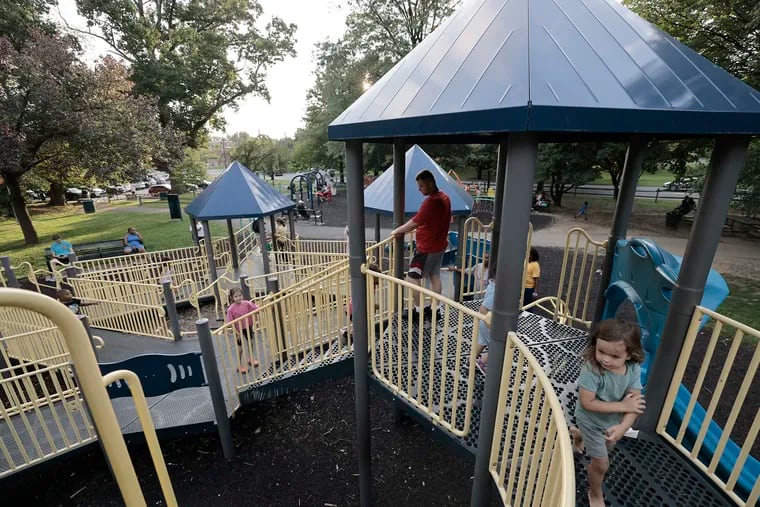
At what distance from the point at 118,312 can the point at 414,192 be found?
7131 mm

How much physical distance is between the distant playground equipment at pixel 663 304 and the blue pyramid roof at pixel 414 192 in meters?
4.63

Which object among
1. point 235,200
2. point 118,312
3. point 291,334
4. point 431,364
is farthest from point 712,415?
point 235,200

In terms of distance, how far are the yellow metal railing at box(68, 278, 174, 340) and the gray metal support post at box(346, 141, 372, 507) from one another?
534cm

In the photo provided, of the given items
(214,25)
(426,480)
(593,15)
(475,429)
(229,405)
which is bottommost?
(426,480)

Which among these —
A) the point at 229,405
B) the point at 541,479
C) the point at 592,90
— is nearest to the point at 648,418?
the point at 541,479

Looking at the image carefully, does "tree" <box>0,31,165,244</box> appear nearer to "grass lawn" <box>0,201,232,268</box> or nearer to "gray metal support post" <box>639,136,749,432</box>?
"grass lawn" <box>0,201,232,268</box>

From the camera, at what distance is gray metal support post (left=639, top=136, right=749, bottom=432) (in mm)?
2092

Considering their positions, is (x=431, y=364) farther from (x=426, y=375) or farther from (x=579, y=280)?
(x=579, y=280)

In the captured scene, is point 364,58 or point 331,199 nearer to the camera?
point 364,58

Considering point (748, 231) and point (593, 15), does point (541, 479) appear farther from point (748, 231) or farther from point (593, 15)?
point (748, 231)

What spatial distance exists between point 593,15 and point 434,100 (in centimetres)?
115

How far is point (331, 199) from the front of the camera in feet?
97.0

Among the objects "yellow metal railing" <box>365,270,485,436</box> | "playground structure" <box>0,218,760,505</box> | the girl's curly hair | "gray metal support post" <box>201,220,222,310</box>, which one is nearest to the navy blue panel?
"playground structure" <box>0,218,760,505</box>

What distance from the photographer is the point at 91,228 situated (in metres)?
19.4
